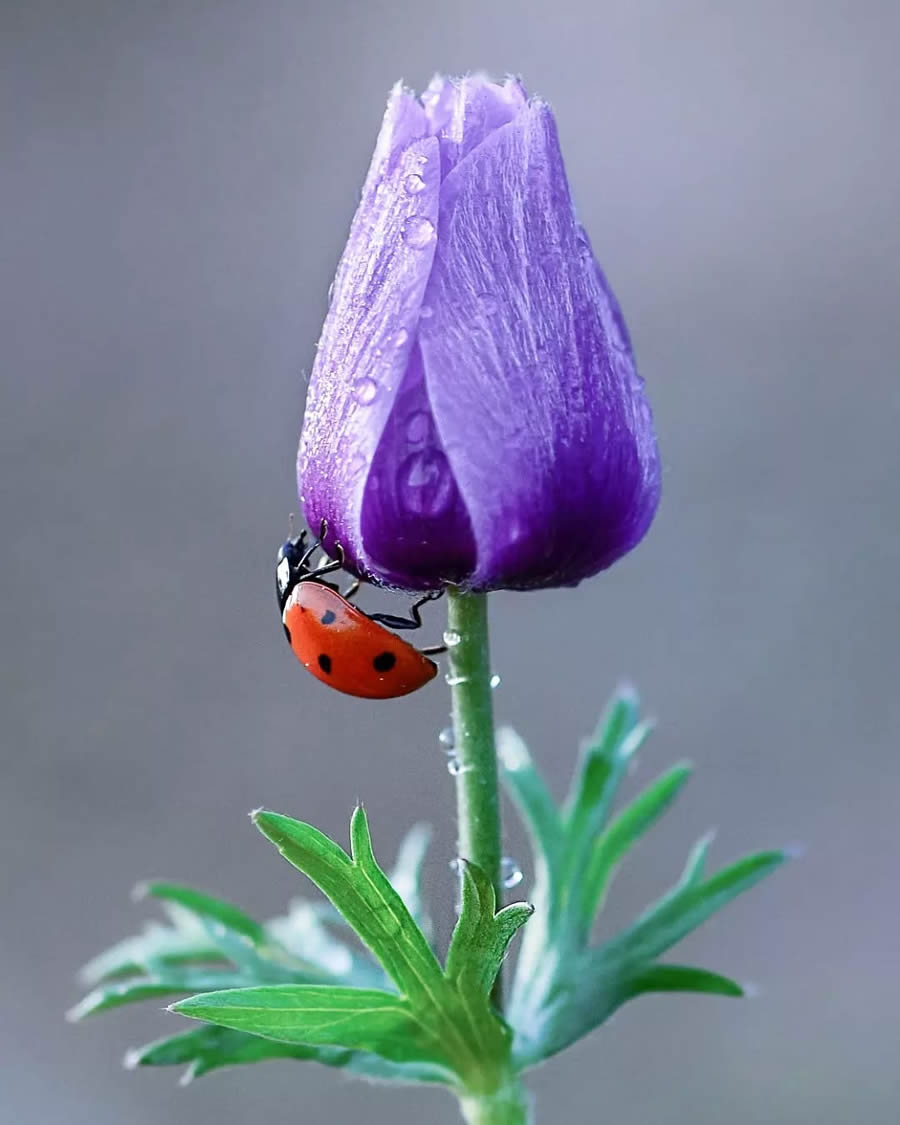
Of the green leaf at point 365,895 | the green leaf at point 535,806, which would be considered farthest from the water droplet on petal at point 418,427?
the green leaf at point 535,806

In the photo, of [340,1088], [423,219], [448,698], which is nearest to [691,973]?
[448,698]

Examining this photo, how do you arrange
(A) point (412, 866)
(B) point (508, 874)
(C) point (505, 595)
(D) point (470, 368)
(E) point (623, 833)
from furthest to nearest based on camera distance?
(C) point (505, 595), (A) point (412, 866), (E) point (623, 833), (B) point (508, 874), (D) point (470, 368)

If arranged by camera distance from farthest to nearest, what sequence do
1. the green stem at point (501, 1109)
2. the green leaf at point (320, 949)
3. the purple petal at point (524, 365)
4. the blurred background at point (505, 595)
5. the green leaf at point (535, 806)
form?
the blurred background at point (505, 595) → the green leaf at point (535, 806) → the green leaf at point (320, 949) → the green stem at point (501, 1109) → the purple petal at point (524, 365)

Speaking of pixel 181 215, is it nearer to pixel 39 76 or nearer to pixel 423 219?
pixel 39 76

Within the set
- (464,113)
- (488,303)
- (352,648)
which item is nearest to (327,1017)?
(352,648)

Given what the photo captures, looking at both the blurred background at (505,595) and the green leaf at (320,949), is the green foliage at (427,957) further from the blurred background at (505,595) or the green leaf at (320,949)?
the blurred background at (505,595)

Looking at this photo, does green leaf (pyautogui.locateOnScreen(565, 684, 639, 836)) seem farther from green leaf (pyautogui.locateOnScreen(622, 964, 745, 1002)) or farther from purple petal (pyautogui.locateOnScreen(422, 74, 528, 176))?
purple petal (pyautogui.locateOnScreen(422, 74, 528, 176))

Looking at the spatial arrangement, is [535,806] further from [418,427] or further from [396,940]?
[418,427]
